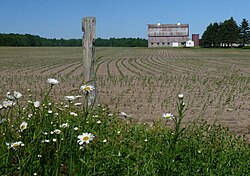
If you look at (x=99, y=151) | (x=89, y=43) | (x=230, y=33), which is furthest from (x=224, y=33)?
(x=99, y=151)

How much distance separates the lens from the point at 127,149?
171 inches

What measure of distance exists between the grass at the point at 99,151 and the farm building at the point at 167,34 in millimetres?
133561

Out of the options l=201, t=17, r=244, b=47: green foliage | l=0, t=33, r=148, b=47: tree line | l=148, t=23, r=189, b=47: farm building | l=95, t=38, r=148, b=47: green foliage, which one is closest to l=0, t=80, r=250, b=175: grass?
l=201, t=17, r=244, b=47: green foliage

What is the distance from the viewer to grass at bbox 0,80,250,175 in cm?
302

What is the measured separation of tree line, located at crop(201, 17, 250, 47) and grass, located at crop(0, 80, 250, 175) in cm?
8548

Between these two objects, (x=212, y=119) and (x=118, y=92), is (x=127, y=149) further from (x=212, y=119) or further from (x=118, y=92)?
(x=118, y=92)

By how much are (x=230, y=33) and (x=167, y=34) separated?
53981 millimetres

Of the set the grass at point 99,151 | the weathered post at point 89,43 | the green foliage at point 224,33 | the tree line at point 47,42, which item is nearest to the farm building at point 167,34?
the tree line at point 47,42

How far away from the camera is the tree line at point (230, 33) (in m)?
86.0

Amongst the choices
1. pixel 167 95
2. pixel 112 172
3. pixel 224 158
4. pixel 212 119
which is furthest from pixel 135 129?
pixel 167 95

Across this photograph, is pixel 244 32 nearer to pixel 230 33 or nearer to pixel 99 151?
pixel 230 33

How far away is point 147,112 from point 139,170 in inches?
180

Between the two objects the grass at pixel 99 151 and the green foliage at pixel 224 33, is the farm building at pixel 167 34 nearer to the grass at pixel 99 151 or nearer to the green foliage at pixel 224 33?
the green foliage at pixel 224 33

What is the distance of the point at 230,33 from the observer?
282 ft
